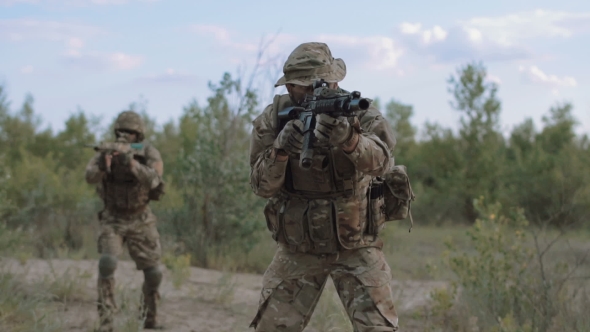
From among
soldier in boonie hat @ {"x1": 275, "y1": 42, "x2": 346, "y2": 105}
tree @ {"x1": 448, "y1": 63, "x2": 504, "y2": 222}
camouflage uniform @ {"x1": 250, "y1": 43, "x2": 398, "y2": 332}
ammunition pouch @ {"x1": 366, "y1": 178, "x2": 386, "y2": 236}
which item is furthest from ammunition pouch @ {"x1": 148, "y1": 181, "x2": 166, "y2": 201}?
tree @ {"x1": 448, "y1": 63, "x2": 504, "y2": 222}

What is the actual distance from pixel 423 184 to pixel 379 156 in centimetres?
1896

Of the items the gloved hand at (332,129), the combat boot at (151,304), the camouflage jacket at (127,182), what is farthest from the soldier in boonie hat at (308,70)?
the combat boot at (151,304)

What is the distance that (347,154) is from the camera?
3.45 meters

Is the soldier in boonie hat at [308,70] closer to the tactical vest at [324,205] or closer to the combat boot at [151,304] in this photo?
the tactical vest at [324,205]

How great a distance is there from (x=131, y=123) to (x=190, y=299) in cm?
242

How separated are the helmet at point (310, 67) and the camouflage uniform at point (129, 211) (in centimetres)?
256

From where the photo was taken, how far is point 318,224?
3816mm

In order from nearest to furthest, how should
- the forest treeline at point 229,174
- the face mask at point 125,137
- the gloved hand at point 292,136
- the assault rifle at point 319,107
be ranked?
1. the assault rifle at point 319,107
2. the gloved hand at point 292,136
3. the face mask at point 125,137
4. the forest treeline at point 229,174

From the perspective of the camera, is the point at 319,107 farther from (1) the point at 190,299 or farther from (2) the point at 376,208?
(1) the point at 190,299

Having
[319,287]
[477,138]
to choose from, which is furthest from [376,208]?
[477,138]

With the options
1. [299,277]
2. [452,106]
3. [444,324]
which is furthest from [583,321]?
[452,106]

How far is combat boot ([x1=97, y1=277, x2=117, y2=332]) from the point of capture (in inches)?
229

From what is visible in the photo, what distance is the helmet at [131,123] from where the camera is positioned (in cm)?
632

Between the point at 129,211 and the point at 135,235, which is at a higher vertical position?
the point at 129,211
